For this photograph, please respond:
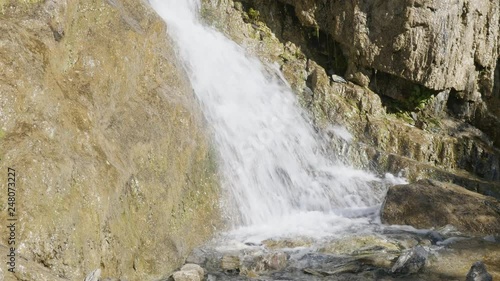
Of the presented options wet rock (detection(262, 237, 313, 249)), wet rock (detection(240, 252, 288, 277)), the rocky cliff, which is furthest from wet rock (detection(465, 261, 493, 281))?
the rocky cliff

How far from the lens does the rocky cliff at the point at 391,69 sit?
1408 centimetres

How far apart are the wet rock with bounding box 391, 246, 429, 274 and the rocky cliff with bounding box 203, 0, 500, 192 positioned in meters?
6.05

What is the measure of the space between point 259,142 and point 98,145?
5159mm

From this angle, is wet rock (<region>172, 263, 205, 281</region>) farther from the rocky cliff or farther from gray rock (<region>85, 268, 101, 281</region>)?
the rocky cliff

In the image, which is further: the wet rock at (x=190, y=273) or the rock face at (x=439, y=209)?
the rock face at (x=439, y=209)

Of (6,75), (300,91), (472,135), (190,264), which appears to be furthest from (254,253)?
(472,135)

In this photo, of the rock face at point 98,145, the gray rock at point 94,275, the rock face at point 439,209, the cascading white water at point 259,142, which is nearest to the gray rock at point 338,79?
the cascading white water at point 259,142

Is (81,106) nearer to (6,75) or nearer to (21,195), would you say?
(6,75)

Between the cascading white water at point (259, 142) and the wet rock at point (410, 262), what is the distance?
2756 mm

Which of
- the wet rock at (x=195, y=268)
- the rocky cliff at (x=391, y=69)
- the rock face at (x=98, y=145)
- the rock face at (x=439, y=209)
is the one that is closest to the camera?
the rock face at (x=98, y=145)

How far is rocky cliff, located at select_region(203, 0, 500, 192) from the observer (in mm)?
14078

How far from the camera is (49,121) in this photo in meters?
6.02

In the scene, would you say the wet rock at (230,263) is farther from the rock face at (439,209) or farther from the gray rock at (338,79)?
the gray rock at (338,79)

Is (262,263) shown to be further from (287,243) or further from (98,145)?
(98,145)
